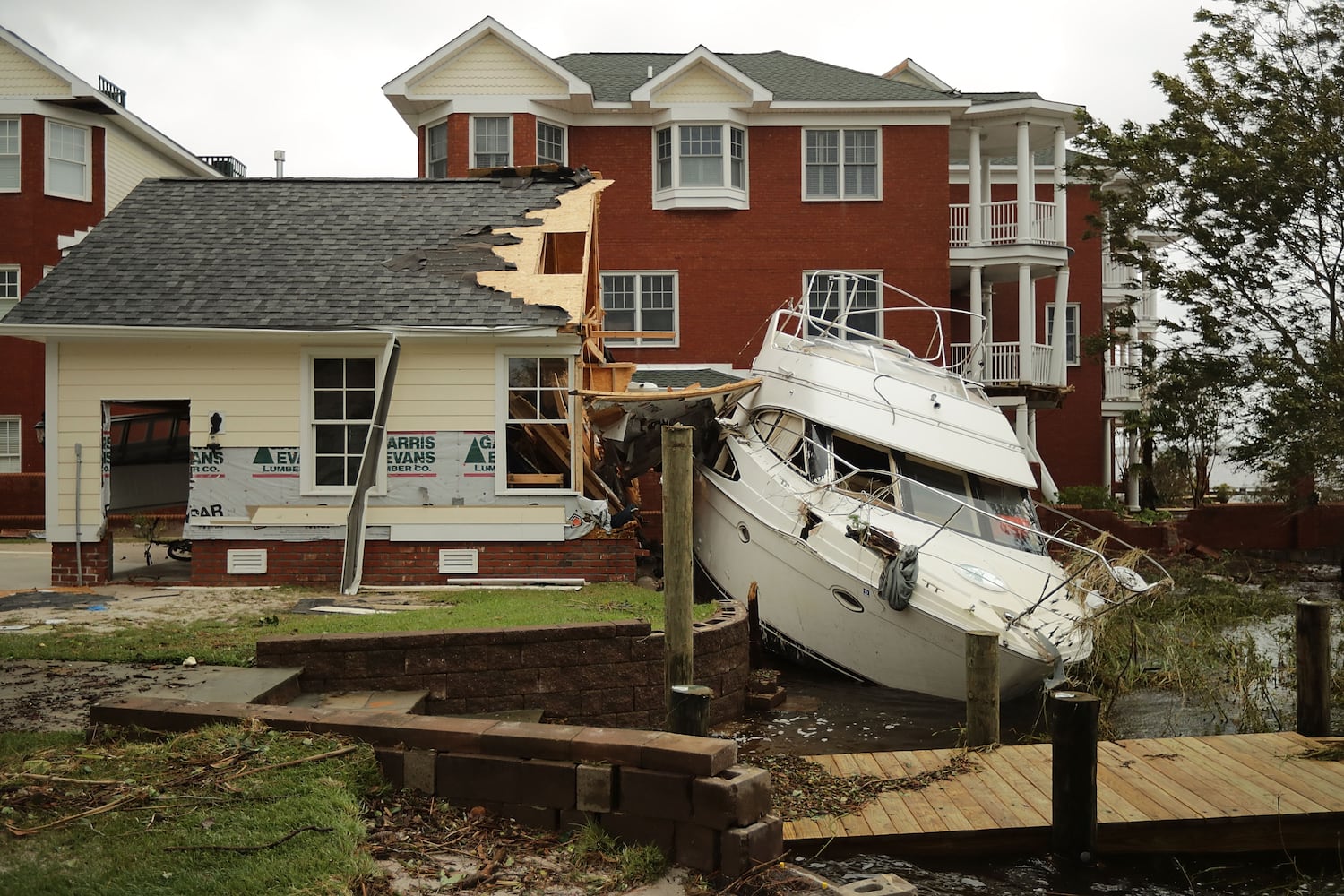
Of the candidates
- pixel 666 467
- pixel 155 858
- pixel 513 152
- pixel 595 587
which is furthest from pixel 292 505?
pixel 513 152

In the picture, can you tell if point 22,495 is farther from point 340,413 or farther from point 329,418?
point 340,413

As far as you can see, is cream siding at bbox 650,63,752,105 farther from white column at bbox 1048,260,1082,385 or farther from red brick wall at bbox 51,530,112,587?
red brick wall at bbox 51,530,112,587

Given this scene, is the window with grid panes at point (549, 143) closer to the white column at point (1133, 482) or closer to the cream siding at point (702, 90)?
the cream siding at point (702, 90)

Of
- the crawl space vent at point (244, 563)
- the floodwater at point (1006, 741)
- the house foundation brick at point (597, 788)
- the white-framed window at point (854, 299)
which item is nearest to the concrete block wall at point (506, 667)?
the floodwater at point (1006, 741)

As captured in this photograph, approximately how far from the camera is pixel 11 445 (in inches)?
1066

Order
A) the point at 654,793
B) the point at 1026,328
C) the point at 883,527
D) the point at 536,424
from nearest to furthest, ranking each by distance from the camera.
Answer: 1. the point at 654,793
2. the point at 883,527
3. the point at 536,424
4. the point at 1026,328

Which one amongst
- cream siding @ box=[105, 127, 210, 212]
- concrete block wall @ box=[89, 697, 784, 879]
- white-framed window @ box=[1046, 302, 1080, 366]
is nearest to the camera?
concrete block wall @ box=[89, 697, 784, 879]

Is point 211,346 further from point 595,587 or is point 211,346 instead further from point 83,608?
point 595,587

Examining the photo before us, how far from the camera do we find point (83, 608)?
40.3 feet

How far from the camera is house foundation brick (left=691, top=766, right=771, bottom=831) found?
614 centimetres

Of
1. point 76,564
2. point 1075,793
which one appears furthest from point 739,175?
point 1075,793

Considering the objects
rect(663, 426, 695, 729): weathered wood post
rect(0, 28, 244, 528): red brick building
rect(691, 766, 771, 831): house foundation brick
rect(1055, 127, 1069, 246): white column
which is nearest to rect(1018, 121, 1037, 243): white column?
rect(1055, 127, 1069, 246): white column

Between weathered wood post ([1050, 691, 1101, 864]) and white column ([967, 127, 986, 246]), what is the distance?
2141 centimetres

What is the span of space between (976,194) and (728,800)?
77.7 feet
